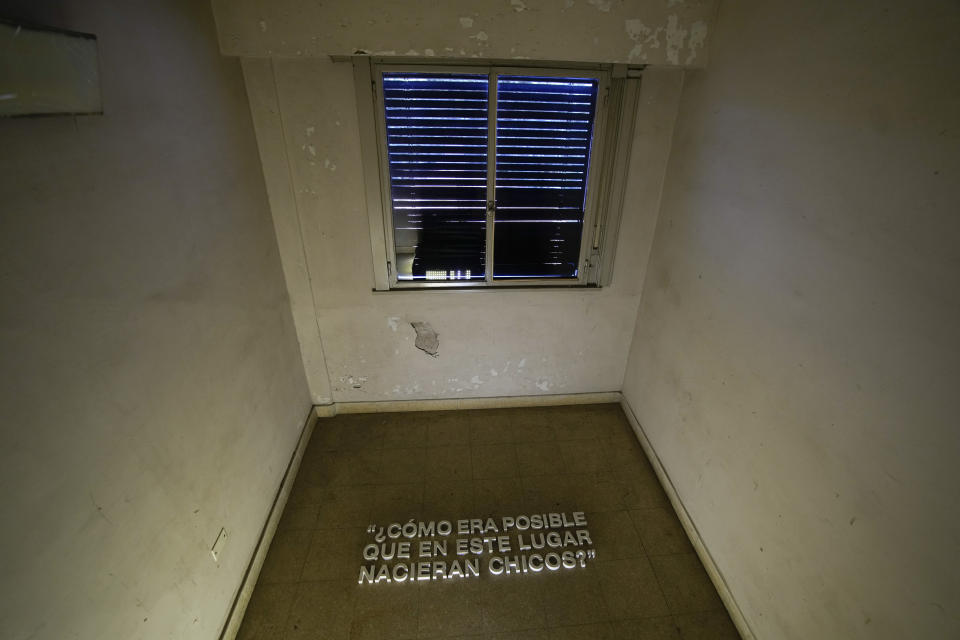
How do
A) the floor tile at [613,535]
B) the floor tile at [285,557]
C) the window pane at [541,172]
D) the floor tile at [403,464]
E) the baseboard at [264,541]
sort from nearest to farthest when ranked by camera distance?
1. the baseboard at [264,541]
2. the floor tile at [285,557]
3. the floor tile at [613,535]
4. the window pane at [541,172]
5. the floor tile at [403,464]

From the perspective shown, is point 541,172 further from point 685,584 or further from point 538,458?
point 685,584

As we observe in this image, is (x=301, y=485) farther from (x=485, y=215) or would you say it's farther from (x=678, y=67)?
(x=678, y=67)

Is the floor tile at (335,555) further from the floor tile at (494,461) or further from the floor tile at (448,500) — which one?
the floor tile at (494,461)

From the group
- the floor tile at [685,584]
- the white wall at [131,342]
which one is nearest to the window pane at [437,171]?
the white wall at [131,342]

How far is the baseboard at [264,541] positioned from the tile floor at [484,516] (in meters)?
0.04

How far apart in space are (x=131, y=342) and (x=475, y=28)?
6.02ft

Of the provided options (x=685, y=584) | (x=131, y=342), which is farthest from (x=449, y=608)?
(x=131, y=342)

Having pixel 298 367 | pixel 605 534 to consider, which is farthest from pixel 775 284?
pixel 298 367

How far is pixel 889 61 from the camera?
3.78 ft

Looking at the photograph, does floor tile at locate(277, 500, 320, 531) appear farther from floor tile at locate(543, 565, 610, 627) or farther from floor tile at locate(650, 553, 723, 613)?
floor tile at locate(650, 553, 723, 613)

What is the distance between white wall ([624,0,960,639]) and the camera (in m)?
1.05

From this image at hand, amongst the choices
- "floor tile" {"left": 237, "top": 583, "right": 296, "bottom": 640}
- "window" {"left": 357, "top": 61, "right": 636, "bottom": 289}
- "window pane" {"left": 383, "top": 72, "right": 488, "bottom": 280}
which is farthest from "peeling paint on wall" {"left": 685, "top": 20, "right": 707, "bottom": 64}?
"floor tile" {"left": 237, "top": 583, "right": 296, "bottom": 640}

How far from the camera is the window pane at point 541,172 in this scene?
87.4 inches

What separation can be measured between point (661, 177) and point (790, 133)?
3.04 feet
